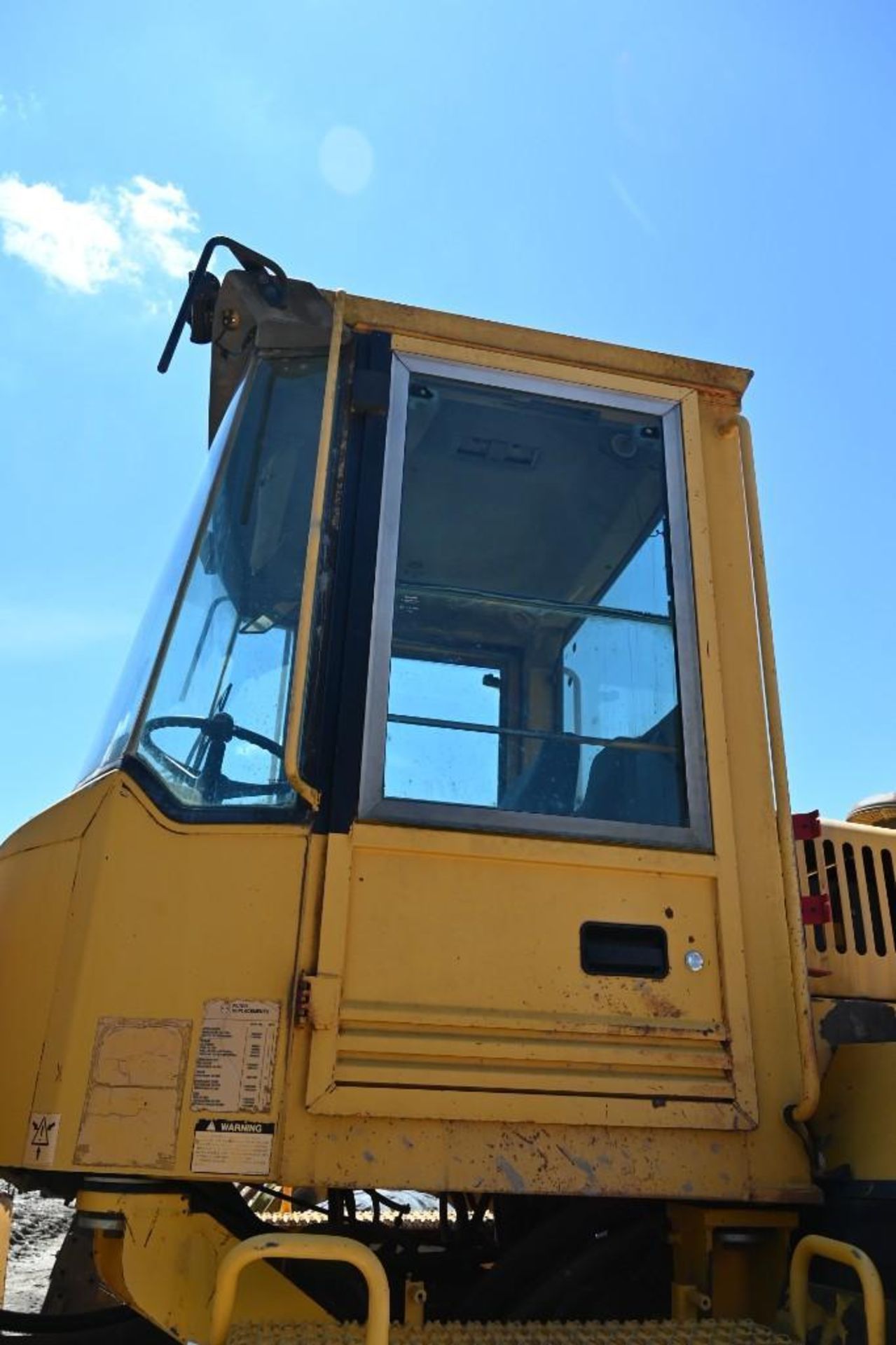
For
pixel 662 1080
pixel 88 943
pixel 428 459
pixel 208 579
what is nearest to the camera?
pixel 88 943

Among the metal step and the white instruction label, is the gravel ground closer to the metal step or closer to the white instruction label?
the white instruction label

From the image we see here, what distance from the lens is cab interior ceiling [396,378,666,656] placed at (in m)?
2.71

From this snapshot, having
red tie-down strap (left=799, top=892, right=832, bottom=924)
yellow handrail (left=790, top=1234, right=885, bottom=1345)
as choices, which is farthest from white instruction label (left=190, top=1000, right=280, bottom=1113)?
red tie-down strap (left=799, top=892, right=832, bottom=924)

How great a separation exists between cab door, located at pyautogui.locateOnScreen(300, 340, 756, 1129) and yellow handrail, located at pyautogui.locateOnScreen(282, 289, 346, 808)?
163mm

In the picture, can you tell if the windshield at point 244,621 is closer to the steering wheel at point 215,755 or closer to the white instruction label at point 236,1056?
the steering wheel at point 215,755

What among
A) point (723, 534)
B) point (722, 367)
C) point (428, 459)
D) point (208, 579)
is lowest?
point (208, 579)

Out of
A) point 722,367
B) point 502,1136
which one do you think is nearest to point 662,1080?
point 502,1136

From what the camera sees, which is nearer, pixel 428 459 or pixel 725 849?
pixel 725 849

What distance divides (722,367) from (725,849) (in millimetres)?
1320

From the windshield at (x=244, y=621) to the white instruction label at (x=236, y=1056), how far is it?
1.32 ft

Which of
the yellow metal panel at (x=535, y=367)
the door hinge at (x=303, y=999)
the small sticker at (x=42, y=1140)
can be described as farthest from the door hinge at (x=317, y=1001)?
the yellow metal panel at (x=535, y=367)

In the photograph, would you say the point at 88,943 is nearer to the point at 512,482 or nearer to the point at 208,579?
the point at 208,579

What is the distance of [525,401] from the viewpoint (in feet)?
8.96

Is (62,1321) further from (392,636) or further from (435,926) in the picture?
A: (392,636)
